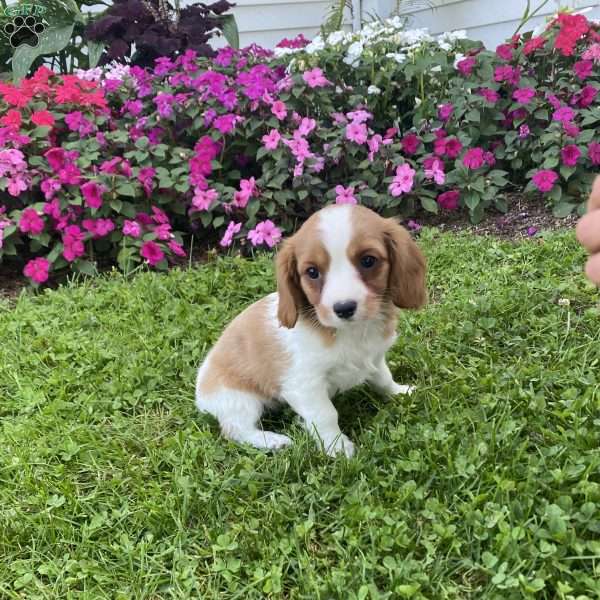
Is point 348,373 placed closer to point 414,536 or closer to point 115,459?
point 414,536

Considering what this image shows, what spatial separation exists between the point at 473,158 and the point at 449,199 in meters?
0.40

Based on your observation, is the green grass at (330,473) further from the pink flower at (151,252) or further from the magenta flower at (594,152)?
the magenta flower at (594,152)

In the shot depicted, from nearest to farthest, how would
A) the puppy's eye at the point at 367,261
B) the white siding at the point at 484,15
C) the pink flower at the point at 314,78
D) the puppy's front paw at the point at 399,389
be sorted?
the puppy's eye at the point at 367,261, the puppy's front paw at the point at 399,389, the pink flower at the point at 314,78, the white siding at the point at 484,15

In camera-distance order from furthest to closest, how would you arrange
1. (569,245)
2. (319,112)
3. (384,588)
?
(319,112)
(569,245)
(384,588)

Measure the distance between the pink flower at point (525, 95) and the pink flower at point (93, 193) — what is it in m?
3.62

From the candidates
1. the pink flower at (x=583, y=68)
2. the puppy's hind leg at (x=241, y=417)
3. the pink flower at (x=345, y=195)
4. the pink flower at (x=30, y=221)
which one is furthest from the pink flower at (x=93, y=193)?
the pink flower at (x=583, y=68)

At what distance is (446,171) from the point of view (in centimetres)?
554

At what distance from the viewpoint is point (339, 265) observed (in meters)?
2.36

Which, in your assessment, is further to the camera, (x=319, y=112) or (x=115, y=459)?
(x=319, y=112)

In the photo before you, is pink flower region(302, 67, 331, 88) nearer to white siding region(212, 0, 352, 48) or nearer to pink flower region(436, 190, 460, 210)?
pink flower region(436, 190, 460, 210)

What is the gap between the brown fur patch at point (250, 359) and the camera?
110 inches

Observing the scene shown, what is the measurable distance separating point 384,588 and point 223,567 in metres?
0.57

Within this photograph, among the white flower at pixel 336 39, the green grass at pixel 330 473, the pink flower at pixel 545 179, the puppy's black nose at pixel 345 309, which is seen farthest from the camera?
the white flower at pixel 336 39

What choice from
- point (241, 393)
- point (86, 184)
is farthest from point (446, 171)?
point (241, 393)
